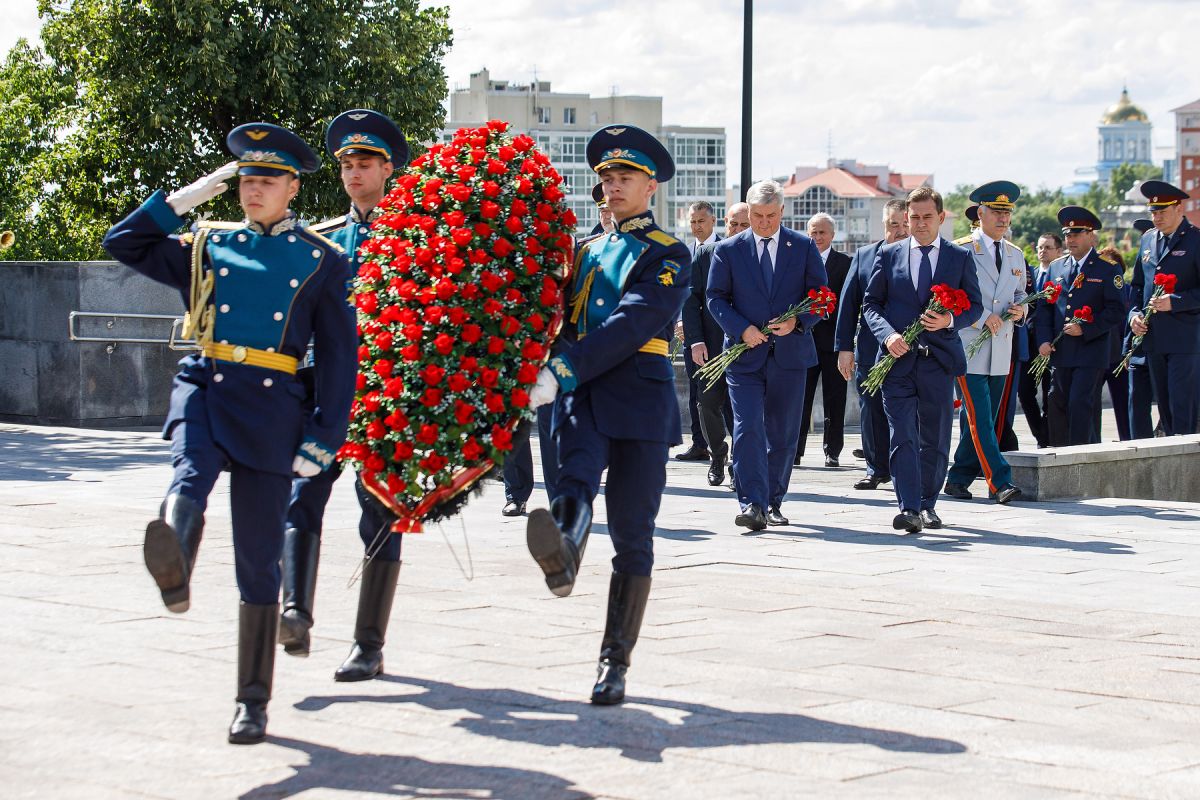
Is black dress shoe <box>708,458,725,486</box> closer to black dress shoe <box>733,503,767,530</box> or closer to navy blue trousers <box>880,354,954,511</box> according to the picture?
navy blue trousers <box>880,354,954,511</box>

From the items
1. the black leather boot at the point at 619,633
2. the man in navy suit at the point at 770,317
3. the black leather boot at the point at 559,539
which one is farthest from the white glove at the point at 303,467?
the man in navy suit at the point at 770,317

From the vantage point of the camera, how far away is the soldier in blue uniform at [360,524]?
6152 mm

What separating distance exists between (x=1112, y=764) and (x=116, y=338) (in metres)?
14.7

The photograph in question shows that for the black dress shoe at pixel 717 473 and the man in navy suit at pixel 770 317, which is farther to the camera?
the black dress shoe at pixel 717 473

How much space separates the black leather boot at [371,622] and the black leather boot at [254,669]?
2.15 feet

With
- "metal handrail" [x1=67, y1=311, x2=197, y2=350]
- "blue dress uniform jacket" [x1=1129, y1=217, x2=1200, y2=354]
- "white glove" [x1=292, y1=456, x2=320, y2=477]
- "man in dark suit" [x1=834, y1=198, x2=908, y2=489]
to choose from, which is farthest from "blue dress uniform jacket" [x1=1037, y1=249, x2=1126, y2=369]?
"white glove" [x1=292, y1=456, x2=320, y2=477]

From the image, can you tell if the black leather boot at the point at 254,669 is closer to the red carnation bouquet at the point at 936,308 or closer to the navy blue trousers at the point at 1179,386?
the red carnation bouquet at the point at 936,308

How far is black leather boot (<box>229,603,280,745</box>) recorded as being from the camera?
5266 millimetres

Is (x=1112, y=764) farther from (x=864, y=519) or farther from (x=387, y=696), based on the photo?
(x=864, y=519)

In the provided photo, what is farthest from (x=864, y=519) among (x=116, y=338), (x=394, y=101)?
(x=394, y=101)

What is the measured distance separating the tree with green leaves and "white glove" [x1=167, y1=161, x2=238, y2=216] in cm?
3025

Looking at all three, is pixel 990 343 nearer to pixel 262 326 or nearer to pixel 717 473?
pixel 717 473

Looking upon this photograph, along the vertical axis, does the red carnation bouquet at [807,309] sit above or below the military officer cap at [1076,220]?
below

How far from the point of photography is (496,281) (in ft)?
19.4
